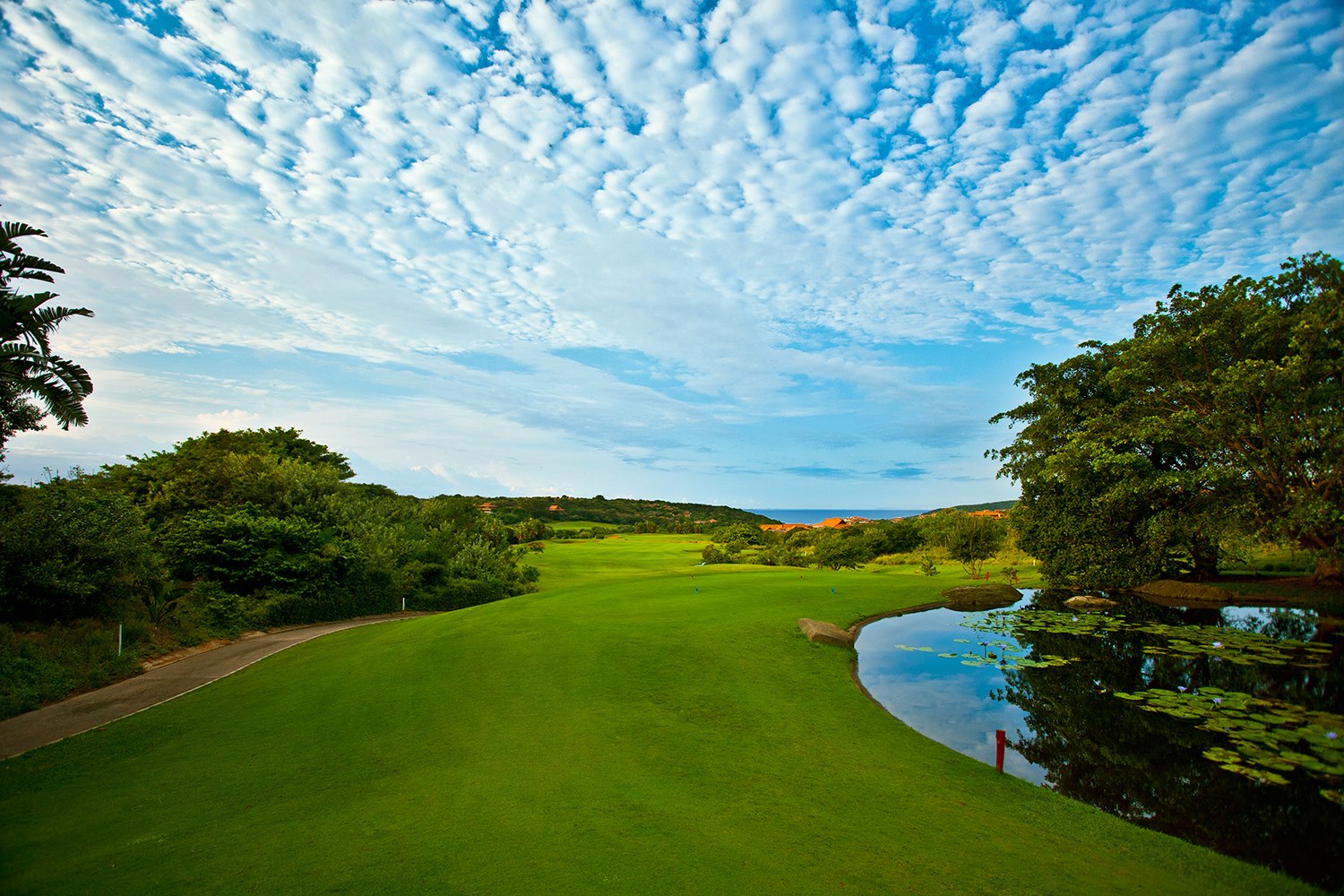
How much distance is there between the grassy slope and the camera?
5215 mm

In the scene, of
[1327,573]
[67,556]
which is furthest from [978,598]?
[67,556]

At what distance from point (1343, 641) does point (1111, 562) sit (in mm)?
8358

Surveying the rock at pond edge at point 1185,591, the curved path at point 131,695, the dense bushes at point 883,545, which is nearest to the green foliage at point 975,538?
the dense bushes at point 883,545

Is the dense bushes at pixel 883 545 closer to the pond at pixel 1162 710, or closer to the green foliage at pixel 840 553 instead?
the green foliage at pixel 840 553

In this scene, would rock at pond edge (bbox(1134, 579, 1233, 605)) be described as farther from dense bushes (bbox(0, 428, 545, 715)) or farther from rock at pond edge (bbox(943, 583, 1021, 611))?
dense bushes (bbox(0, 428, 545, 715))

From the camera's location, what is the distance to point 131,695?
12.9m

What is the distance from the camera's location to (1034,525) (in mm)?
24859

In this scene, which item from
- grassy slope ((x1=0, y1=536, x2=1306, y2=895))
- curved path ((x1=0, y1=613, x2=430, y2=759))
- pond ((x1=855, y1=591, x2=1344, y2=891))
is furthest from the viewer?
curved path ((x1=0, y1=613, x2=430, y2=759))

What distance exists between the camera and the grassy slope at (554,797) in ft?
17.1

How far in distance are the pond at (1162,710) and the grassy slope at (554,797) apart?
3.66ft

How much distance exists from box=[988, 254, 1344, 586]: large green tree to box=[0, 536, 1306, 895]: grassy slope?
15.5 m

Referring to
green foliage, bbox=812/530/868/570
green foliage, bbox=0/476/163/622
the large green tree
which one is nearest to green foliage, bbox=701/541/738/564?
green foliage, bbox=812/530/868/570

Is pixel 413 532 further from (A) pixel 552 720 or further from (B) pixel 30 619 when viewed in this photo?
(A) pixel 552 720

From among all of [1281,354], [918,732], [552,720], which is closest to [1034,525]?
[1281,354]
